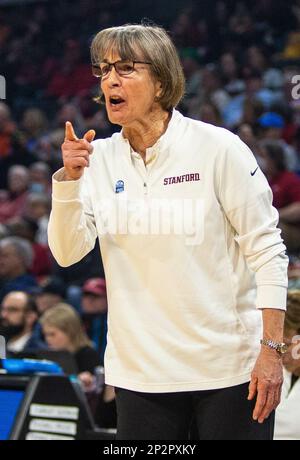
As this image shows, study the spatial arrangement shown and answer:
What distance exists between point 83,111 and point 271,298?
7824 millimetres

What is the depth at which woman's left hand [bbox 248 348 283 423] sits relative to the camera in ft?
7.73

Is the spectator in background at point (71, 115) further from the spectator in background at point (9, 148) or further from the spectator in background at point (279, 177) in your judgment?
the spectator in background at point (279, 177)

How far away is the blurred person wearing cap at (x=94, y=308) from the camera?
6.00 metres

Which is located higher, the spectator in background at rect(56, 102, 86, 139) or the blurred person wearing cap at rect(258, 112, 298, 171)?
the spectator in background at rect(56, 102, 86, 139)

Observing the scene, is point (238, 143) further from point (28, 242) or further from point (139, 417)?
point (28, 242)

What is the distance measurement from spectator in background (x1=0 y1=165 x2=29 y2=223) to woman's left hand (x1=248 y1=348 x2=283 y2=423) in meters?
6.50

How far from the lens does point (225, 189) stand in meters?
2.46

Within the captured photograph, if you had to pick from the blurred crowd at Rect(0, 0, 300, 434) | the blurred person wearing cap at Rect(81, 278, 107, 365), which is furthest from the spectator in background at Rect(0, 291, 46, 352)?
the blurred person wearing cap at Rect(81, 278, 107, 365)

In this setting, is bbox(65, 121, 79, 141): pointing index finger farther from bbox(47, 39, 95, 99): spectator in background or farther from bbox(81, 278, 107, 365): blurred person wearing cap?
bbox(47, 39, 95, 99): spectator in background

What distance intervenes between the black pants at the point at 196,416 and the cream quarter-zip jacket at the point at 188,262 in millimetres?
28

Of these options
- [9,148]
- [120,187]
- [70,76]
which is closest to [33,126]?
[9,148]

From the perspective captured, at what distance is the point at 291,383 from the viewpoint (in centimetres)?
354
